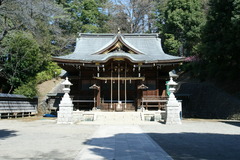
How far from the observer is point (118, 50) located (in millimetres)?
20266

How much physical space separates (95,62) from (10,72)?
10880 millimetres

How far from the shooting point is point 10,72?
23.3 m

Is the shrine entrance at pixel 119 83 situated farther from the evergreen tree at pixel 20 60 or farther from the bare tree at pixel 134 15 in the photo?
the bare tree at pixel 134 15

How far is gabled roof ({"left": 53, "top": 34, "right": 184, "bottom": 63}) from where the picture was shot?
1811cm

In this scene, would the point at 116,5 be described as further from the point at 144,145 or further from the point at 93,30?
the point at 144,145

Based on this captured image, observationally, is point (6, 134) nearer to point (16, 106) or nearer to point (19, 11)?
point (16, 106)

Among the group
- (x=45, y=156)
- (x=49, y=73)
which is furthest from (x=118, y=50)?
(x=45, y=156)

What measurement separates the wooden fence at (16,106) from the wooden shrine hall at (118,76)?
4.56 metres

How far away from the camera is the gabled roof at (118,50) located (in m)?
18.1

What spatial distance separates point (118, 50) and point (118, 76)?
2972mm

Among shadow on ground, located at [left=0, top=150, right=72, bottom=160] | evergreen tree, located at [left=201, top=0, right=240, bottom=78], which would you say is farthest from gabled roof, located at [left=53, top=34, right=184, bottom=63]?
shadow on ground, located at [left=0, top=150, right=72, bottom=160]

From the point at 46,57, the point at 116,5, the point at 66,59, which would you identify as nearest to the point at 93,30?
the point at 116,5

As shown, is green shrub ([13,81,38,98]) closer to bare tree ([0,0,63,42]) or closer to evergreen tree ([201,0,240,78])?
bare tree ([0,0,63,42])

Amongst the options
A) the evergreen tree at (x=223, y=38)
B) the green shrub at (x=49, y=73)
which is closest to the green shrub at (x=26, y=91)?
the green shrub at (x=49, y=73)
